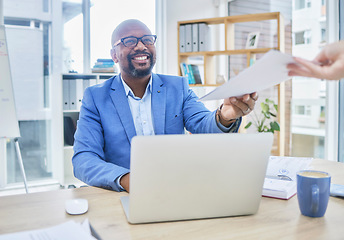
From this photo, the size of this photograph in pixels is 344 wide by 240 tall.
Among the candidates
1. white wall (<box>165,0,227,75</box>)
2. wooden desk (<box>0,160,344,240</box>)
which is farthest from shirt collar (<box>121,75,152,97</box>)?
white wall (<box>165,0,227,75</box>)

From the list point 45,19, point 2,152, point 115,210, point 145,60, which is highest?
point 45,19

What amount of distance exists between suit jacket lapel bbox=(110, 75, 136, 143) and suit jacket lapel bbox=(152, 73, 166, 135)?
150mm

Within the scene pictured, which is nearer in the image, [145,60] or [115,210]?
[115,210]

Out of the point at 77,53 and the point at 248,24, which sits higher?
the point at 248,24

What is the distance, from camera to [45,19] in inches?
157

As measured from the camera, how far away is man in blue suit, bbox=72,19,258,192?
1.51 meters

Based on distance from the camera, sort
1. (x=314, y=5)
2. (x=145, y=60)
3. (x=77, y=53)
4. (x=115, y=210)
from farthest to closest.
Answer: (x=77, y=53) < (x=314, y=5) < (x=145, y=60) < (x=115, y=210)

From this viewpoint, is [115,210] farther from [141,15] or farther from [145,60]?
[141,15]

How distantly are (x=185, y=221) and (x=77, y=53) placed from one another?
12.1 feet

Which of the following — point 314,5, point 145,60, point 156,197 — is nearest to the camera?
point 156,197

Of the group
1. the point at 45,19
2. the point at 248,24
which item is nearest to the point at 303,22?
the point at 248,24

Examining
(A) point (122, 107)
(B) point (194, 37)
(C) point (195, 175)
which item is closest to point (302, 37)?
(B) point (194, 37)

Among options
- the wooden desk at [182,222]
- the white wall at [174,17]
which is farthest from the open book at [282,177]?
the white wall at [174,17]

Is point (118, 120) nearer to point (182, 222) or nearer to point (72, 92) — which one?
point (182, 222)
